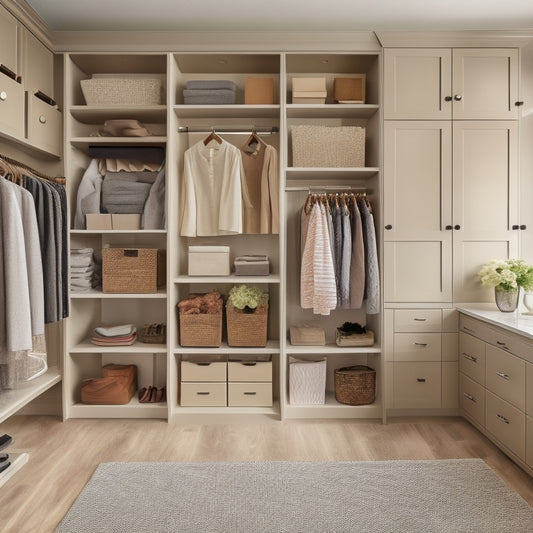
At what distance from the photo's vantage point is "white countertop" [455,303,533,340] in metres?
2.61

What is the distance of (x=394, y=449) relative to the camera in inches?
114

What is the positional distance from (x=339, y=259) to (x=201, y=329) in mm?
1091

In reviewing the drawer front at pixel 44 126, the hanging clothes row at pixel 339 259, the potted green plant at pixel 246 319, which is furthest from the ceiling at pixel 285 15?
the potted green plant at pixel 246 319

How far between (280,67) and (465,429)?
2.78m

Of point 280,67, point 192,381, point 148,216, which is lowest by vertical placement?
point 192,381

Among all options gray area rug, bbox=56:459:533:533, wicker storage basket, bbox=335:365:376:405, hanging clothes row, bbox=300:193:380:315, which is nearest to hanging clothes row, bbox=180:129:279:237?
hanging clothes row, bbox=300:193:380:315

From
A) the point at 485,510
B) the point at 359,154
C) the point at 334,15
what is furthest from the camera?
the point at 359,154

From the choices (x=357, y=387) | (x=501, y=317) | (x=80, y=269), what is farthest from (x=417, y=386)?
(x=80, y=269)

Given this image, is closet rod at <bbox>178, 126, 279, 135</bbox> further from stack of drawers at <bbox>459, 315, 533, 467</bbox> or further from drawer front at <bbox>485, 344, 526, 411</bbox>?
drawer front at <bbox>485, 344, 526, 411</bbox>

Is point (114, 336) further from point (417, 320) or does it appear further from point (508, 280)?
point (508, 280)

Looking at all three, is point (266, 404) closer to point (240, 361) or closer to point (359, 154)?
point (240, 361)

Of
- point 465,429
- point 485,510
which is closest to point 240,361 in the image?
point 465,429

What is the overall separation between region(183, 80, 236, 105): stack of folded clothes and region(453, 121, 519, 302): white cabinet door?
1613 millimetres

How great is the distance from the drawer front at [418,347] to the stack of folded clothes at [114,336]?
1913 millimetres
